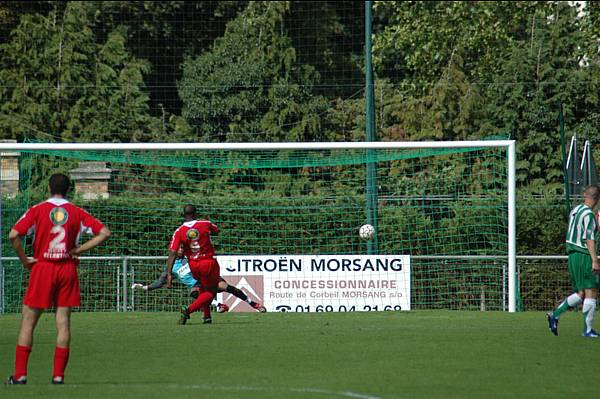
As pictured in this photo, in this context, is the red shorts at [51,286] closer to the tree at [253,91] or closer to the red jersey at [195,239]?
the red jersey at [195,239]

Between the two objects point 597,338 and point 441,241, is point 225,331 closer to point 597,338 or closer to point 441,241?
point 597,338

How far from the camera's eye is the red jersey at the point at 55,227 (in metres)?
10.3

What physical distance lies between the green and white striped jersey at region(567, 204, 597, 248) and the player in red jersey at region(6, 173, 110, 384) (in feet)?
22.3

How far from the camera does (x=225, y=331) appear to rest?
1596cm

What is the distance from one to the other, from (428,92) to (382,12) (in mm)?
7358

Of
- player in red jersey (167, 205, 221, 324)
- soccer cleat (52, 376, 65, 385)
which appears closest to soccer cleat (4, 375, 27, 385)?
soccer cleat (52, 376, 65, 385)

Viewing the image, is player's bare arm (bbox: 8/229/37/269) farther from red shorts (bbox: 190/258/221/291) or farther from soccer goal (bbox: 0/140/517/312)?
soccer goal (bbox: 0/140/517/312)

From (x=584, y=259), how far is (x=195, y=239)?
573cm

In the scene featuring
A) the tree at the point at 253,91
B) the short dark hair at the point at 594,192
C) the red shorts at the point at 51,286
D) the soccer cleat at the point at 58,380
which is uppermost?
the tree at the point at 253,91

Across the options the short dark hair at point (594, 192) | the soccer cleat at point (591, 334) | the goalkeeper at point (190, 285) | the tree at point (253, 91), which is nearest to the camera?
the short dark hair at point (594, 192)

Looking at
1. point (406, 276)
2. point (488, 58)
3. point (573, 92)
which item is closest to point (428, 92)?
point (488, 58)

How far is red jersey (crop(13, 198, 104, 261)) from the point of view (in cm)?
→ 1030

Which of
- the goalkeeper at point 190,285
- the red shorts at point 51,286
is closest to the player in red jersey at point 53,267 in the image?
the red shorts at point 51,286

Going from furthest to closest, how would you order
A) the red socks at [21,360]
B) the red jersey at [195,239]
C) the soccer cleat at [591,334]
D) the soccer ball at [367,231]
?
the soccer ball at [367,231], the red jersey at [195,239], the soccer cleat at [591,334], the red socks at [21,360]
